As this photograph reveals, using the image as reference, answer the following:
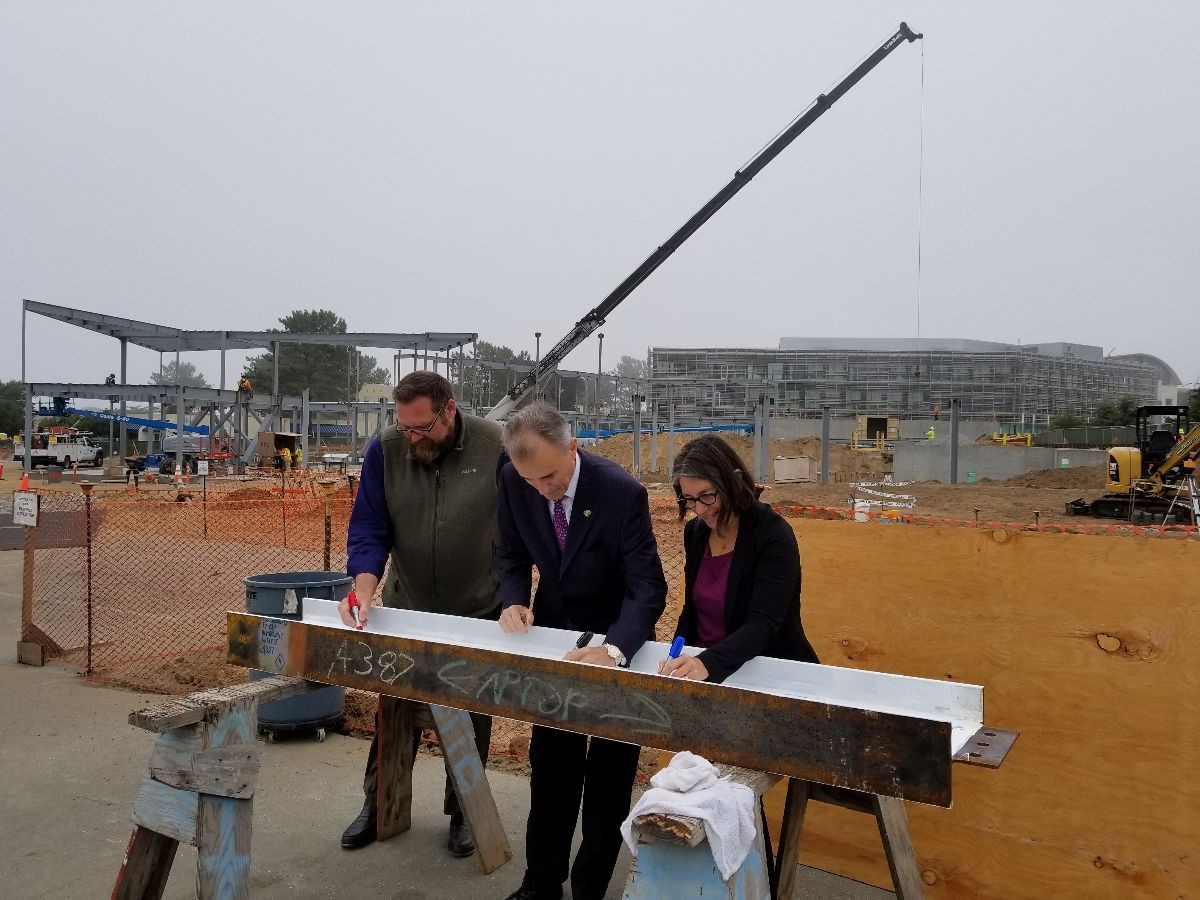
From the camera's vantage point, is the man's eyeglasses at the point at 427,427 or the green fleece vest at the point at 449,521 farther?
the green fleece vest at the point at 449,521

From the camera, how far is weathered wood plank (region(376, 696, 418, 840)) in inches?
138

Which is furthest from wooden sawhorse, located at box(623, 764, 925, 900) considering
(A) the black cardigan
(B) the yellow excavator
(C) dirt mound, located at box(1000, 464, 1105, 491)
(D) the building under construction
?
(D) the building under construction

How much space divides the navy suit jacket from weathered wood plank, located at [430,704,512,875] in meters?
0.55

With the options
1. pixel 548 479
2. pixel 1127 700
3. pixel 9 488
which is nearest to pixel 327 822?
pixel 548 479

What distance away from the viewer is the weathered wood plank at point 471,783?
320 centimetres

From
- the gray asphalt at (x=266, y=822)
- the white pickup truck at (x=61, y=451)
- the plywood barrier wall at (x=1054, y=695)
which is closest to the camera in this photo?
the plywood barrier wall at (x=1054, y=695)

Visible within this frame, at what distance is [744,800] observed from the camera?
176 cm

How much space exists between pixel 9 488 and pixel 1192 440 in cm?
3002

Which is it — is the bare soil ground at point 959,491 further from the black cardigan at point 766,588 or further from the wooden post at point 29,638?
the black cardigan at point 766,588

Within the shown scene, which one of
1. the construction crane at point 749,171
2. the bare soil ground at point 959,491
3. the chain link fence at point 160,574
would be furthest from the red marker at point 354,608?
the construction crane at point 749,171

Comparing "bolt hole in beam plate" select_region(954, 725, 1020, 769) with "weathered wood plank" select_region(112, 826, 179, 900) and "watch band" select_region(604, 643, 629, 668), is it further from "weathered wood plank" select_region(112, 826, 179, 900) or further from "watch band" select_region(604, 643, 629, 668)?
"weathered wood plank" select_region(112, 826, 179, 900)

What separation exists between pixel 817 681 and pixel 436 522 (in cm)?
168

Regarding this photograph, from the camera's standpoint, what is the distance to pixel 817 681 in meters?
2.43

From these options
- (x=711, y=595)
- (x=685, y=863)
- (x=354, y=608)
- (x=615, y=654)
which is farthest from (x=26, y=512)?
(x=685, y=863)
